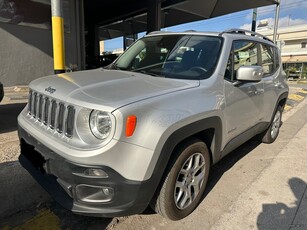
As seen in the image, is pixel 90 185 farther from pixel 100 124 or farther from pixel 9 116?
pixel 9 116

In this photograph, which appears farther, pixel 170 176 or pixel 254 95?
pixel 254 95

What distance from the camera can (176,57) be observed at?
3436mm

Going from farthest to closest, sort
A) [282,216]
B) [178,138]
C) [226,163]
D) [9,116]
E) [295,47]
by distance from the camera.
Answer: [295,47] → [9,116] → [226,163] → [282,216] → [178,138]

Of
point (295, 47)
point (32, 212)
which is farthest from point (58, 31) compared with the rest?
point (295, 47)

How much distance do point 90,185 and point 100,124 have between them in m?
0.46

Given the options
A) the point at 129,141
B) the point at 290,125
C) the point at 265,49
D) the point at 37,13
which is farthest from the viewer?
the point at 37,13

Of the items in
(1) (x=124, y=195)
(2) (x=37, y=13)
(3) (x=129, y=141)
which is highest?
(2) (x=37, y=13)

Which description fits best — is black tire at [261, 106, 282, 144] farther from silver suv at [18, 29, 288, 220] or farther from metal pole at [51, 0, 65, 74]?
metal pole at [51, 0, 65, 74]

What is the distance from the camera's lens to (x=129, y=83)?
2721mm

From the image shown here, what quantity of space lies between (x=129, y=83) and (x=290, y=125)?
568 centimetres

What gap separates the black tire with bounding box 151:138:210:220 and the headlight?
683 mm

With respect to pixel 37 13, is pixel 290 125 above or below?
below

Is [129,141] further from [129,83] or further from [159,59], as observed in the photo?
[159,59]

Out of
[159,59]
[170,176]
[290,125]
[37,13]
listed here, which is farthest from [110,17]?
[170,176]
